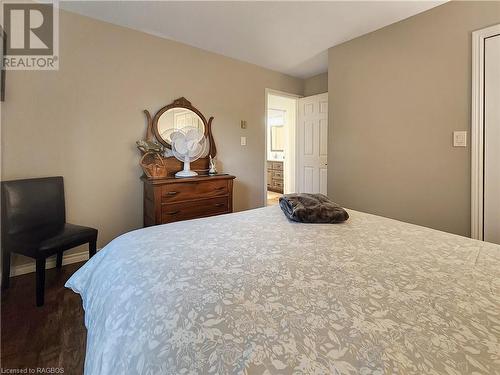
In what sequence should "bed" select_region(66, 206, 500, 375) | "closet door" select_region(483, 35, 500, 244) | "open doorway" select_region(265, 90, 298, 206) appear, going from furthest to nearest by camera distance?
1. "open doorway" select_region(265, 90, 298, 206)
2. "closet door" select_region(483, 35, 500, 244)
3. "bed" select_region(66, 206, 500, 375)

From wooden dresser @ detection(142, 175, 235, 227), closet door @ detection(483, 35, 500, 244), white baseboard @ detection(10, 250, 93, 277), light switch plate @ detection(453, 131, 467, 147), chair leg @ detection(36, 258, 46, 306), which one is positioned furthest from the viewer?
wooden dresser @ detection(142, 175, 235, 227)

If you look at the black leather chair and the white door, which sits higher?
the white door

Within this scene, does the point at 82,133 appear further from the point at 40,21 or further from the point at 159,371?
the point at 159,371

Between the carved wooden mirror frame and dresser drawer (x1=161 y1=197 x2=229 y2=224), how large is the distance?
1.60 feet

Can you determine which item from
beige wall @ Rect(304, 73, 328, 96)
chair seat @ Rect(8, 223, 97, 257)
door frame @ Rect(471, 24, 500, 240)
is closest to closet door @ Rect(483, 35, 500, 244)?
door frame @ Rect(471, 24, 500, 240)

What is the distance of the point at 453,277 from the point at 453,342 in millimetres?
352

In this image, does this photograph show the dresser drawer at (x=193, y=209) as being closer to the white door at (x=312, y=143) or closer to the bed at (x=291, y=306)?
the bed at (x=291, y=306)

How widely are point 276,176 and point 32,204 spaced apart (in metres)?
5.41

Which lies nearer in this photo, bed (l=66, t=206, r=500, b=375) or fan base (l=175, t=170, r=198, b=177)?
bed (l=66, t=206, r=500, b=375)

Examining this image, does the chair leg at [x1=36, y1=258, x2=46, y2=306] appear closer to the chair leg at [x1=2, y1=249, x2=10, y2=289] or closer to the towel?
the chair leg at [x1=2, y1=249, x2=10, y2=289]

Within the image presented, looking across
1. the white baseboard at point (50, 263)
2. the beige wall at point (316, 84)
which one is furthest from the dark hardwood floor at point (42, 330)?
the beige wall at point (316, 84)

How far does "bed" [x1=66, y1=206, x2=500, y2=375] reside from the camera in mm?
500

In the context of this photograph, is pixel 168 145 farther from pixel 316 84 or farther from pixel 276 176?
pixel 276 176

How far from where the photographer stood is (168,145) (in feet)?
9.32
